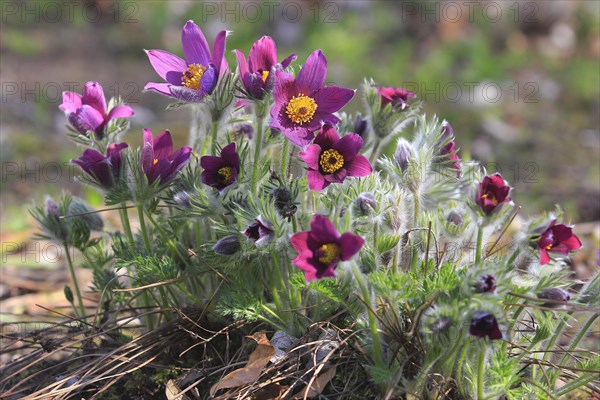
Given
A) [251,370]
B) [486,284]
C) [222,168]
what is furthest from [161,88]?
[486,284]

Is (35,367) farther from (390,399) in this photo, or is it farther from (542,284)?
(542,284)

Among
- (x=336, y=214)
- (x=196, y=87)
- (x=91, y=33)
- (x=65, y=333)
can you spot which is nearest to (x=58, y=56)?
(x=91, y=33)

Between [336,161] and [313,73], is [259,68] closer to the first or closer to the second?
[313,73]

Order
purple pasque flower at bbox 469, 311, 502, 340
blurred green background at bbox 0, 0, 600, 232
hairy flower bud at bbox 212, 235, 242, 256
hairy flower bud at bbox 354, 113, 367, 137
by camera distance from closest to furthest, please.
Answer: purple pasque flower at bbox 469, 311, 502, 340 < hairy flower bud at bbox 212, 235, 242, 256 < hairy flower bud at bbox 354, 113, 367, 137 < blurred green background at bbox 0, 0, 600, 232

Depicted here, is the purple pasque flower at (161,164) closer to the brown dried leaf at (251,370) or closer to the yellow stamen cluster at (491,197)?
the brown dried leaf at (251,370)

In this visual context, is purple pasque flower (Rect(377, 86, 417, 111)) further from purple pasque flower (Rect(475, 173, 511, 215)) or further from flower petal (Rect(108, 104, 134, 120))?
flower petal (Rect(108, 104, 134, 120))

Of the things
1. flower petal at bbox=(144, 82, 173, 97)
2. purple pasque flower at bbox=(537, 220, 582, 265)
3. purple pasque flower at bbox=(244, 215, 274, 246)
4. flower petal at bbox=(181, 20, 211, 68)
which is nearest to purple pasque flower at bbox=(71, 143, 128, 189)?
flower petal at bbox=(144, 82, 173, 97)

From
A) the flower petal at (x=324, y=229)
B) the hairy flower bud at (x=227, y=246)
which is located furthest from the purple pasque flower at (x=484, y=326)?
the hairy flower bud at (x=227, y=246)
